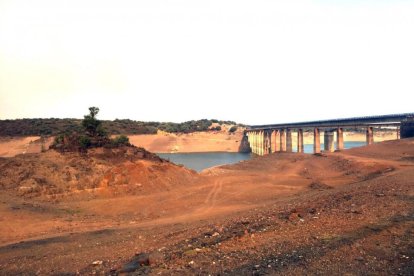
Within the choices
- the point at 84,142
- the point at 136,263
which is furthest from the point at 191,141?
the point at 136,263

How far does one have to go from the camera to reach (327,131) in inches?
2970

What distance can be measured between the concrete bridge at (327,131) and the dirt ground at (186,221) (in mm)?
30153

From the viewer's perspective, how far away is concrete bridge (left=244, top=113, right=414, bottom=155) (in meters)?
60.1

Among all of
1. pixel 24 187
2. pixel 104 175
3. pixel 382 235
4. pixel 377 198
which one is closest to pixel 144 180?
pixel 104 175

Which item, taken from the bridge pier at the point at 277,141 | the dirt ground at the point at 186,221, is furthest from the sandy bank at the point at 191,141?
the dirt ground at the point at 186,221

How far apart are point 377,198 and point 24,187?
2190 centimetres

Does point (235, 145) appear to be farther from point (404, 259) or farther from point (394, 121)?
point (404, 259)

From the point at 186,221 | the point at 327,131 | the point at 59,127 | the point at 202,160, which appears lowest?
the point at 202,160

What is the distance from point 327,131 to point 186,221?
62673mm

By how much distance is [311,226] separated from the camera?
38.4 ft

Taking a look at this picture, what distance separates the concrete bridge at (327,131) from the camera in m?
60.1

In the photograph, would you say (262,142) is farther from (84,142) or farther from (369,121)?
(84,142)

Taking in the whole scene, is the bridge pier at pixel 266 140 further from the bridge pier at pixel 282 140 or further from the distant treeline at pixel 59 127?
the distant treeline at pixel 59 127

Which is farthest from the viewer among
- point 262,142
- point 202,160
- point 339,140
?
point 262,142
